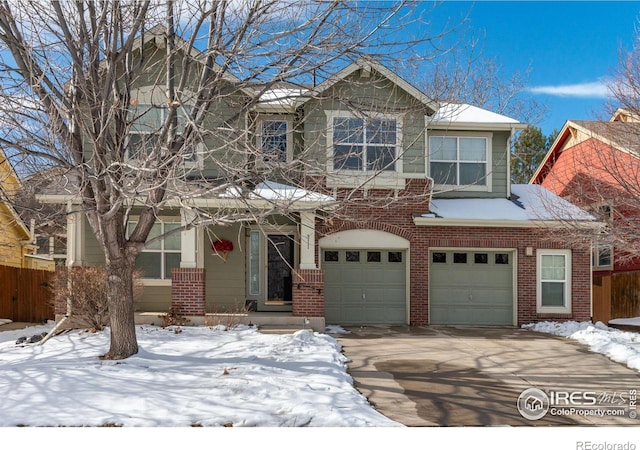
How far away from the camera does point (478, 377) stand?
8234 mm

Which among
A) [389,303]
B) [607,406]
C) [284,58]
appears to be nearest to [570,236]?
[389,303]

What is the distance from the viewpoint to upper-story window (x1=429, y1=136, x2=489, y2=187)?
15758 millimetres

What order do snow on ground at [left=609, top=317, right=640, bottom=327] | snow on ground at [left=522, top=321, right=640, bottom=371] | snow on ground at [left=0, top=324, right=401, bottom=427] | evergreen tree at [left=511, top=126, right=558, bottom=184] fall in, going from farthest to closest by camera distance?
evergreen tree at [left=511, top=126, right=558, bottom=184], snow on ground at [left=609, top=317, right=640, bottom=327], snow on ground at [left=522, top=321, right=640, bottom=371], snow on ground at [left=0, top=324, right=401, bottom=427]

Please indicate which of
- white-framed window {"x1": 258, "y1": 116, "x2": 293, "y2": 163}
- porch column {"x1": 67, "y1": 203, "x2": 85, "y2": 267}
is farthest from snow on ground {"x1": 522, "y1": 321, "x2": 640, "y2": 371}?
porch column {"x1": 67, "y1": 203, "x2": 85, "y2": 267}

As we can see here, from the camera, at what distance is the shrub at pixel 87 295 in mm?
11023

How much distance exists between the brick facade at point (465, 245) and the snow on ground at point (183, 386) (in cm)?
529

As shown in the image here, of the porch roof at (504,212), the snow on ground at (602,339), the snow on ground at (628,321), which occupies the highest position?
the porch roof at (504,212)

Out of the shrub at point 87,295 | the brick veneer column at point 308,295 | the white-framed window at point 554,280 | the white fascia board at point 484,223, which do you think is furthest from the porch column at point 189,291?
the white-framed window at point 554,280

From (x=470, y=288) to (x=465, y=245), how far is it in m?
1.25

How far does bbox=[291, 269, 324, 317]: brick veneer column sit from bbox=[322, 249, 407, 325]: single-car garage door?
1.98m

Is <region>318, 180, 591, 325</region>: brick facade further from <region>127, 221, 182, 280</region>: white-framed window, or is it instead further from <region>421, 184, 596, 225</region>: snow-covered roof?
<region>127, 221, 182, 280</region>: white-framed window

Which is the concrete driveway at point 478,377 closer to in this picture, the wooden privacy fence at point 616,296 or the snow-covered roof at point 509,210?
the snow-covered roof at point 509,210

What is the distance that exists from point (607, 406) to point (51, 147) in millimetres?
8041

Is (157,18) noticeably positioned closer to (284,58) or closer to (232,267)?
(284,58)
